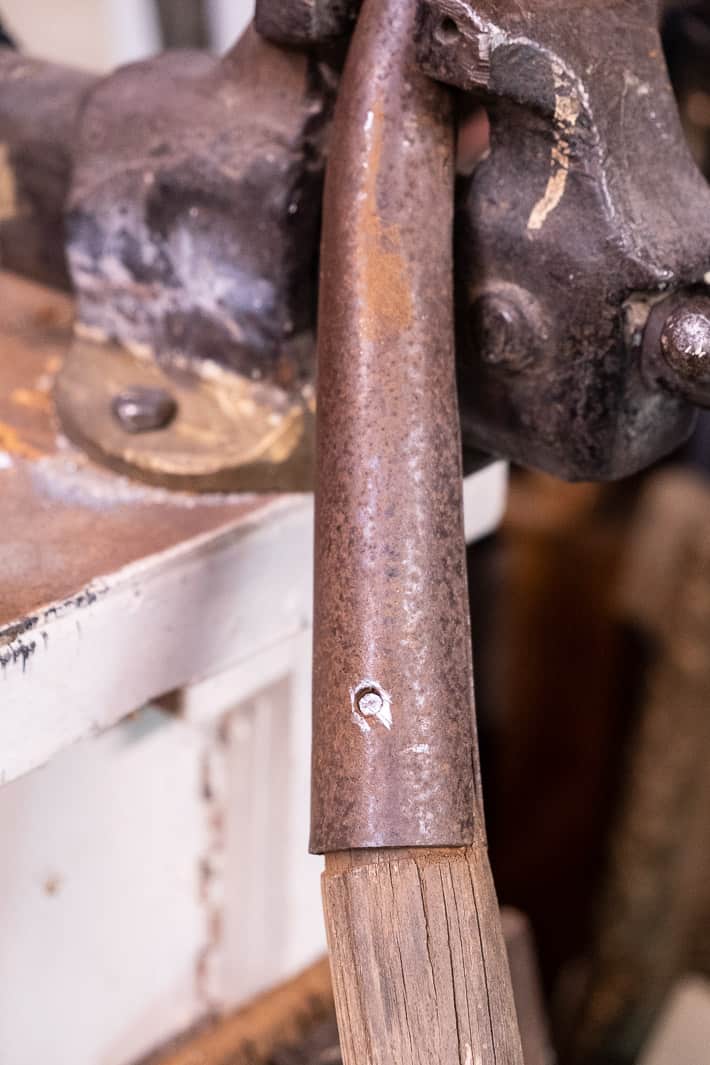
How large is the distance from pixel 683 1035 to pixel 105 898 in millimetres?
360

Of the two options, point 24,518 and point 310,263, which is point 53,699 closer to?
point 24,518

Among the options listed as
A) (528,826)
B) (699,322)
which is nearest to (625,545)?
(528,826)

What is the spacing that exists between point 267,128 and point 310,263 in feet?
0.23

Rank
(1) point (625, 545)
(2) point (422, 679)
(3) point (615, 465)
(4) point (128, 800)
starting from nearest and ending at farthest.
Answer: (2) point (422, 679) → (3) point (615, 465) → (4) point (128, 800) → (1) point (625, 545)

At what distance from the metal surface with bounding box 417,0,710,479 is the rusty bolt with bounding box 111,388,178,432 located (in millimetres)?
175

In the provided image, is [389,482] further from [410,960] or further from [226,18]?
[226,18]

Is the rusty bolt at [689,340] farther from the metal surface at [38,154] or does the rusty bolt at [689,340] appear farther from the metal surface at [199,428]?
the metal surface at [38,154]

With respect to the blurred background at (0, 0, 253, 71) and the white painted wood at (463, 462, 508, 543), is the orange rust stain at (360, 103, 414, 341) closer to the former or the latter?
the white painted wood at (463, 462, 508, 543)

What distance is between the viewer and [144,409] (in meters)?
0.61

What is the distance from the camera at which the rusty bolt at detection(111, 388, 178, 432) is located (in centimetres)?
61

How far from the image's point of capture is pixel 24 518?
56cm

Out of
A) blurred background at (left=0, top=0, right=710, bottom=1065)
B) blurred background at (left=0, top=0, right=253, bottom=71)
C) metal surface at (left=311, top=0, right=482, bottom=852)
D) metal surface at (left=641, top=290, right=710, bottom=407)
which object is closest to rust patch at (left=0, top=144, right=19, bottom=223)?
metal surface at (left=311, top=0, right=482, bottom=852)

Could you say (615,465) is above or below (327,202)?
below

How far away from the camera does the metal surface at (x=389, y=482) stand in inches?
15.9
